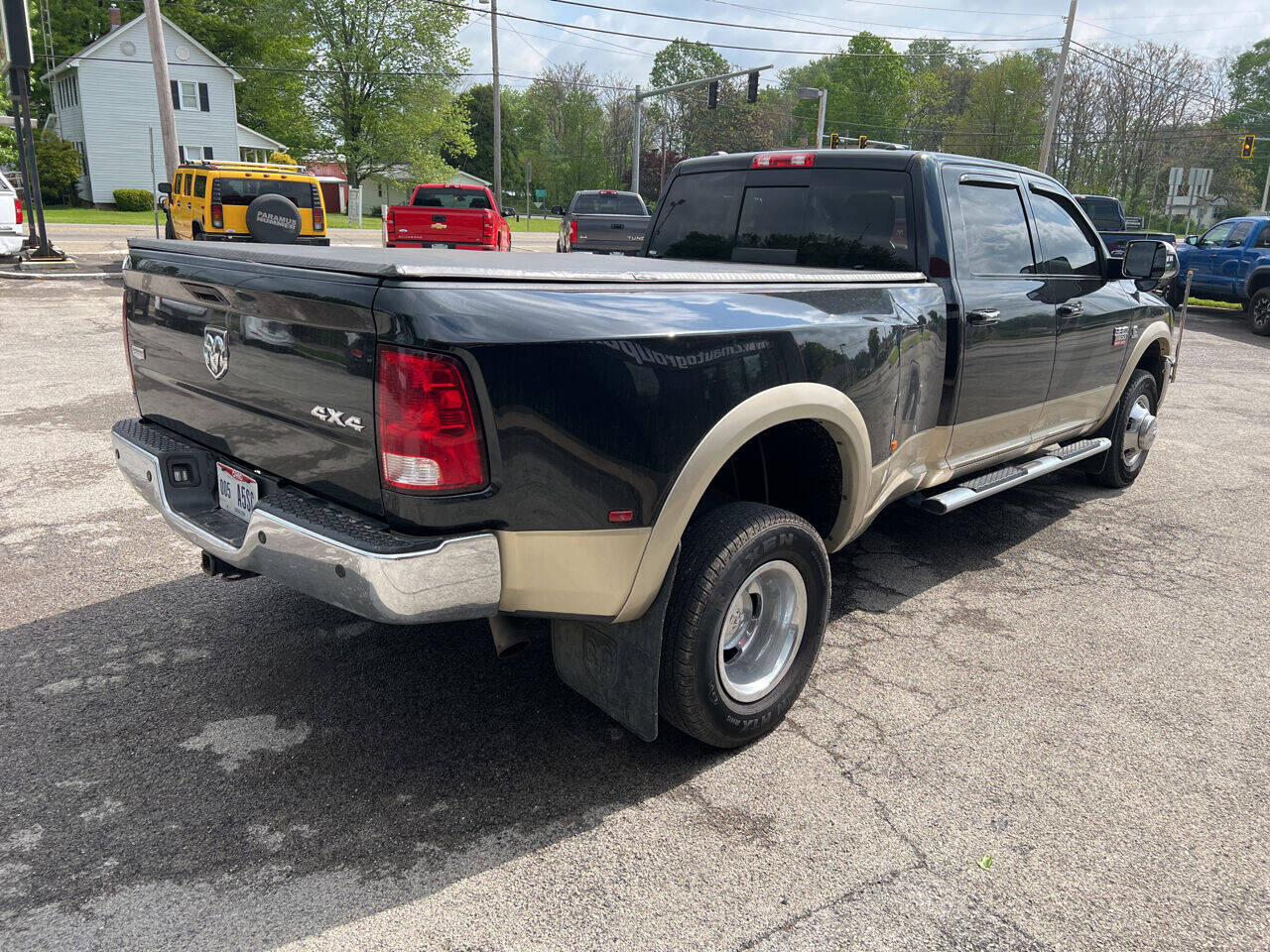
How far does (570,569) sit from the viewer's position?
8.11 ft

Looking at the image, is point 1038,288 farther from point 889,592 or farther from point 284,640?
point 284,640

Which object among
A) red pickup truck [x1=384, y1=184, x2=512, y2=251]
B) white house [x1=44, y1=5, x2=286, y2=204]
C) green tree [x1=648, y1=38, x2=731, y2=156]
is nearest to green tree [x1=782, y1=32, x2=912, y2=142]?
green tree [x1=648, y1=38, x2=731, y2=156]

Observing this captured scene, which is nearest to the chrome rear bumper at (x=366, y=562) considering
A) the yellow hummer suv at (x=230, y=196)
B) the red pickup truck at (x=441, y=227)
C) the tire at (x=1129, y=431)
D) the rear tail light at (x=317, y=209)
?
the tire at (x=1129, y=431)

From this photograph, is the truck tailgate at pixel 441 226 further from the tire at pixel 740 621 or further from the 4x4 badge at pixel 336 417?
the 4x4 badge at pixel 336 417

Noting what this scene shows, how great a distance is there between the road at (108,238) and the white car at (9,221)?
7.98 feet

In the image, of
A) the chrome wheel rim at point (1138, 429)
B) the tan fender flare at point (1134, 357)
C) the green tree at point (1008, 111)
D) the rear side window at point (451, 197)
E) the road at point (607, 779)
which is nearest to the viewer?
the road at point (607, 779)

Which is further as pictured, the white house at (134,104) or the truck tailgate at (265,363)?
the white house at (134,104)

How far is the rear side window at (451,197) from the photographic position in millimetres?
18453

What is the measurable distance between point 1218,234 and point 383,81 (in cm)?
3935

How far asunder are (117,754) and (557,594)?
155 centimetres

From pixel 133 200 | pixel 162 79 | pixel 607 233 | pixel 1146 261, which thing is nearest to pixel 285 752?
pixel 1146 261

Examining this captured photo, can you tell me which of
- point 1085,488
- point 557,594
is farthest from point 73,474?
point 1085,488

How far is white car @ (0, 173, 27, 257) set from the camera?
16.3 m

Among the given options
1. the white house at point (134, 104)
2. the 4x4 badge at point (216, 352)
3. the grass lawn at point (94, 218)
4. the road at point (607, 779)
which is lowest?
the road at point (607, 779)
